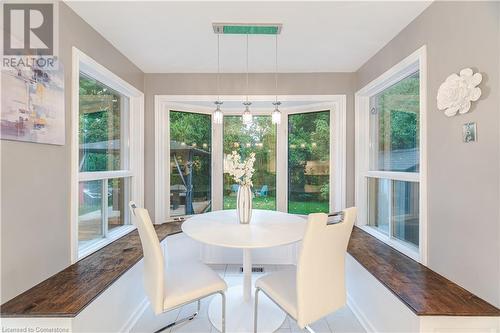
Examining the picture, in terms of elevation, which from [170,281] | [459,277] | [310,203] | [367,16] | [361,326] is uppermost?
[367,16]

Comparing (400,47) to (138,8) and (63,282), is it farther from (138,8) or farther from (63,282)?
(63,282)

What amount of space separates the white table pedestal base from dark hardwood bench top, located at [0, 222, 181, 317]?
80 centimetres

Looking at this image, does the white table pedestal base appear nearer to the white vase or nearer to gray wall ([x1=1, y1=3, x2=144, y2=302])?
the white vase

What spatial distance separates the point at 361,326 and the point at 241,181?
4.94 feet

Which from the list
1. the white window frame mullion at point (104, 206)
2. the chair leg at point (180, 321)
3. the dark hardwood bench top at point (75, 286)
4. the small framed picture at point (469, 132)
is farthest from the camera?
the white window frame mullion at point (104, 206)

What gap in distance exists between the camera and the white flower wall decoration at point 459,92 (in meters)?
1.35

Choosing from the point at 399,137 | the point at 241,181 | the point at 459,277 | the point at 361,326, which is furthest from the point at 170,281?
the point at 399,137

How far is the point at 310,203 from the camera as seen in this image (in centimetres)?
320

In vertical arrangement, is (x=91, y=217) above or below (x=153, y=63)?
below

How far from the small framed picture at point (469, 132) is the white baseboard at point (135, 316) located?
8.62 ft

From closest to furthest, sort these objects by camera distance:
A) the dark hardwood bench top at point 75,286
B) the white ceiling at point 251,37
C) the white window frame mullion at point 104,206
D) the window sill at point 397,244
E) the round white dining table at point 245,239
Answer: the dark hardwood bench top at point 75,286 < the round white dining table at point 245,239 < the white ceiling at point 251,37 < the window sill at point 397,244 < the white window frame mullion at point 104,206

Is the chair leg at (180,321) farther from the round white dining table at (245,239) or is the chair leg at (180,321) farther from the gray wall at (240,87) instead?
the gray wall at (240,87)

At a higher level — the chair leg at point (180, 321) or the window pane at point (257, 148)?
the window pane at point (257, 148)

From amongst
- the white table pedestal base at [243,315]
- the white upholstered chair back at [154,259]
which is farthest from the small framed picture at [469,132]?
the white upholstered chair back at [154,259]
